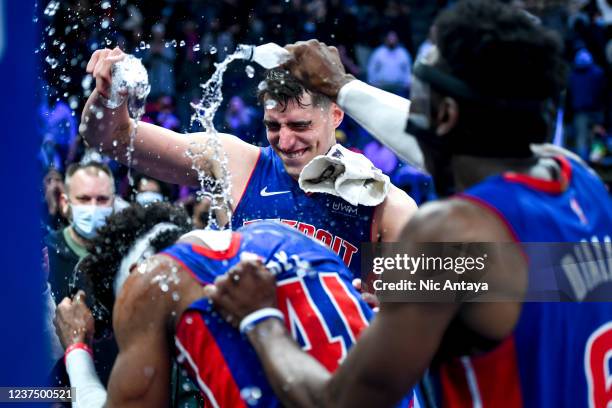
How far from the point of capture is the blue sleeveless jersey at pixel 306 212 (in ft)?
12.4

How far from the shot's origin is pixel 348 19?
540 inches

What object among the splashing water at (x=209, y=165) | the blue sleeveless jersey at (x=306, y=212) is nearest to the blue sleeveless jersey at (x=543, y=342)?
the blue sleeveless jersey at (x=306, y=212)

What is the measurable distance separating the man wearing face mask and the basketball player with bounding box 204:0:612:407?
9.72 feet

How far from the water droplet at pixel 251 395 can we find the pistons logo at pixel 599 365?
0.84 meters

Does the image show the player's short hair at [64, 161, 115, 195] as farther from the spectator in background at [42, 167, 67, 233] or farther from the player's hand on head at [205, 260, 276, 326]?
the player's hand on head at [205, 260, 276, 326]

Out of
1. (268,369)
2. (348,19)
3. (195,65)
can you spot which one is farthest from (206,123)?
(348,19)

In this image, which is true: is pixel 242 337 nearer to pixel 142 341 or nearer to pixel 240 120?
pixel 142 341

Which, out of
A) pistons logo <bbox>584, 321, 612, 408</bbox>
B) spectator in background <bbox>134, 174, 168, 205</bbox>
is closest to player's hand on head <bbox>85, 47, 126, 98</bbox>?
pistons logo <bbox>584, 321, 612, 408</bbox>

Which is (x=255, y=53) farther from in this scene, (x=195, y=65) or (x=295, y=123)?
(x=195, y=65)

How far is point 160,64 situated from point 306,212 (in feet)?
26.7

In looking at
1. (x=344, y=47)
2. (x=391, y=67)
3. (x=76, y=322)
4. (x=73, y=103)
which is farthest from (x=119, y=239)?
(x=391, y=67)

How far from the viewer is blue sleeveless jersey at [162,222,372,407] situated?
2.30 metres

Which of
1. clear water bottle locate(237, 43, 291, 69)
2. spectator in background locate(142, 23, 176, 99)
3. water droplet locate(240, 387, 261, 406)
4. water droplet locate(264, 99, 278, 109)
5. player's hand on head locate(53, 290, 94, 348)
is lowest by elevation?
water droplet locate(240, 387, 261, 406)

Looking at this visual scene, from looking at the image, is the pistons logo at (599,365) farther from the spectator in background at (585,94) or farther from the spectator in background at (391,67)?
the spectator in background at (585,94)
